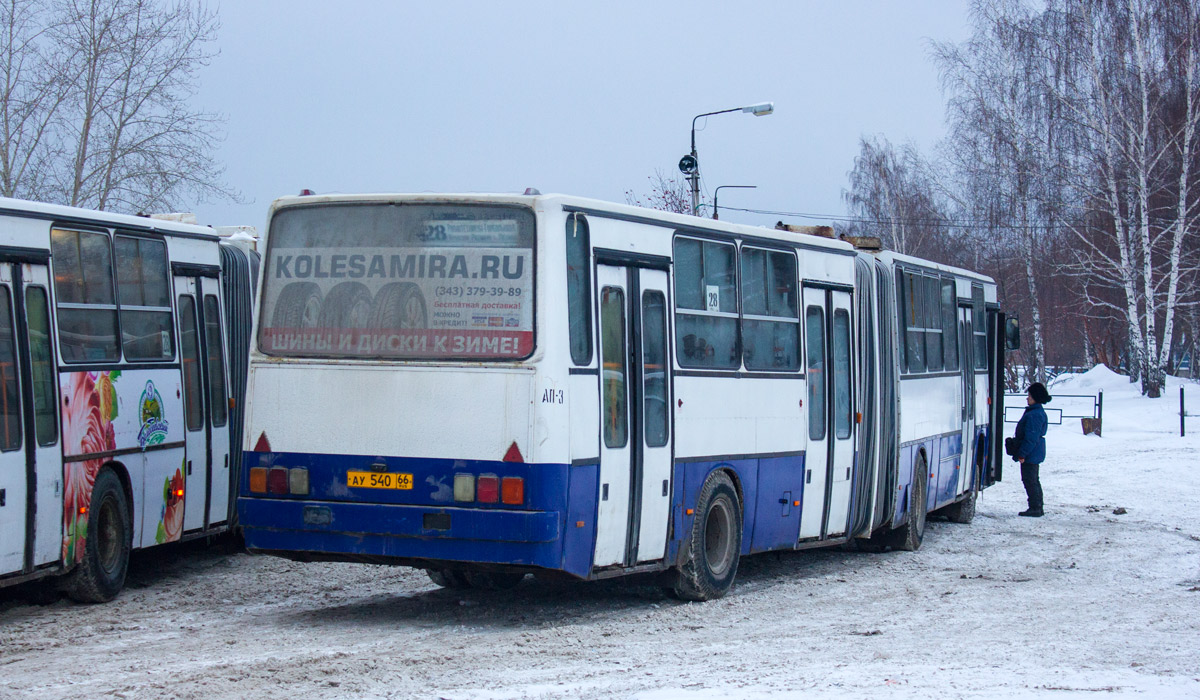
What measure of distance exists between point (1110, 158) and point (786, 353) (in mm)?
34797

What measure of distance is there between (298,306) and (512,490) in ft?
6.63

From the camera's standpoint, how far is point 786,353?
12.6m

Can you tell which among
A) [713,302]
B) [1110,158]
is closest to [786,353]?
[713,302]

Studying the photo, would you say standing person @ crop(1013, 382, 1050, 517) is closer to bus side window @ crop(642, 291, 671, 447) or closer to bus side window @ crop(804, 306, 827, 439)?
bus side window @ crop(804, 306, 827, 439)

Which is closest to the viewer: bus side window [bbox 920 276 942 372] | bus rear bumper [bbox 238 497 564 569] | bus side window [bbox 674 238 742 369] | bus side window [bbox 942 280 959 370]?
bus rear bumper [bbox 238 497 564 569]

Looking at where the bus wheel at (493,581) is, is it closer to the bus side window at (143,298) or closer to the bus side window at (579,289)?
the bus side window at (579,289)

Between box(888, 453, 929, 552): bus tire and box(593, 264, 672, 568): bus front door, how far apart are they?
5.82 m

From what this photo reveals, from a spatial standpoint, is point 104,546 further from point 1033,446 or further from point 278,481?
point 1033,446

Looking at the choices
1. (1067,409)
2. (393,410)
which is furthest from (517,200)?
(1067,409)

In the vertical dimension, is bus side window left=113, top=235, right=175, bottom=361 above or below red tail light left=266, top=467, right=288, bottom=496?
above

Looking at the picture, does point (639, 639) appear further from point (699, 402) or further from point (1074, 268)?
point (1074, 268)

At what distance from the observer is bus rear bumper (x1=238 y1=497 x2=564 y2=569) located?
9.30 m

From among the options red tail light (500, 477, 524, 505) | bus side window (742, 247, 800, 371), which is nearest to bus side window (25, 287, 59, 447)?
red tail light (500, 477, 524, 505)

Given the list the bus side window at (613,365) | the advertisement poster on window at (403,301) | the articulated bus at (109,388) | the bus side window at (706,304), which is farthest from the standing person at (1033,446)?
the advertisement poster on window at (403,301)
